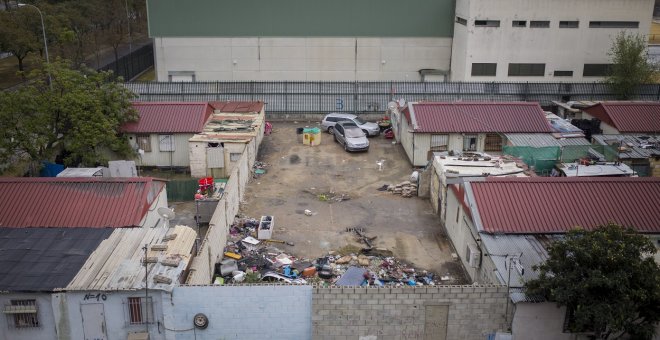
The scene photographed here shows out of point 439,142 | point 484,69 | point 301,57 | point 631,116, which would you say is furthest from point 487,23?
point 439,142

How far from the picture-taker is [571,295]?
15.5 metres

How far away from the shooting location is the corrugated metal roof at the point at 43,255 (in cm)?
1689

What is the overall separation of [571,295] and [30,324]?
564 inches

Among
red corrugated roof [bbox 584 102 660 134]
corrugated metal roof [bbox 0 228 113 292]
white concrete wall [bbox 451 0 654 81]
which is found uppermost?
white concrete wall [bbox 451 0 654 81]

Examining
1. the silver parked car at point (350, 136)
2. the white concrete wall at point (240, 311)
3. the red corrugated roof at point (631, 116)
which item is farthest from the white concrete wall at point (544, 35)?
the white concrete wall at point (240, 311)

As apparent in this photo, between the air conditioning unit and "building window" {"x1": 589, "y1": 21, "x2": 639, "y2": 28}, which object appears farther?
"building window" {"x1": 589, "y1": 21, "x2": 639, "y2": 28}

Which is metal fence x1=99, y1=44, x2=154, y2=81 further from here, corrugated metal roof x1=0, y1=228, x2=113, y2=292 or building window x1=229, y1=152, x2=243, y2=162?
corrugated metal roof x1=0, y1=228, x2=113, y2=292

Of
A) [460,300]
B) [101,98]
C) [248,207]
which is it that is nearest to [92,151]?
[101,98]

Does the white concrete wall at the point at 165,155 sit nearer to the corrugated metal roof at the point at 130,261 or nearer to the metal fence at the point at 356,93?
the metal fence at the point at 356,93

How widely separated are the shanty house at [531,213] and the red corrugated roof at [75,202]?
11.9 meters

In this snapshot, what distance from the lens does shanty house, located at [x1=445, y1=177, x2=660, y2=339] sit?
20234 mm

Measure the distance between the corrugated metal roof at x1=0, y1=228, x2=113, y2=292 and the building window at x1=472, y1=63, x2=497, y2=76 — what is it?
109 ft

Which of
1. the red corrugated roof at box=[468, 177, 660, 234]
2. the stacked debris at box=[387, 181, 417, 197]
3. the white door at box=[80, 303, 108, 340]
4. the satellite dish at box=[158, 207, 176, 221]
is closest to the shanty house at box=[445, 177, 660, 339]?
the red corrugated roof at box=[468, 177, 660, 234]

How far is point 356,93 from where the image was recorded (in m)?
43.0
